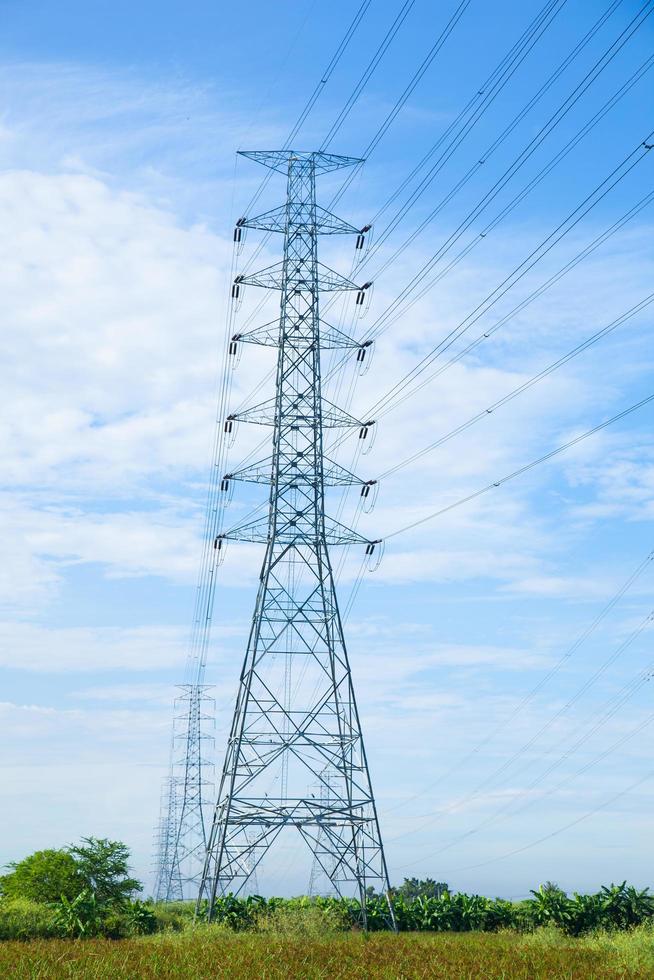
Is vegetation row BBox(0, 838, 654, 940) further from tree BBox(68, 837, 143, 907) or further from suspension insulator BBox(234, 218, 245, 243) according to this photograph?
suspension insulator BBox(234, 218, 245, 243)


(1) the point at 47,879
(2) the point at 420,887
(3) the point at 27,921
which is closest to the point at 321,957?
(3) the point at 27,921

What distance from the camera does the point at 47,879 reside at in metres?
49.0

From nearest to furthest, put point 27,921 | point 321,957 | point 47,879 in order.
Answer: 1. point 321,957
2. point 27,921
3. point 47,879

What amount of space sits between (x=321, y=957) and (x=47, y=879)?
82.1 feet

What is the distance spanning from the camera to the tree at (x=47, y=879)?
48.2 m

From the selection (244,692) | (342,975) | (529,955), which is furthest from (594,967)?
(244,692)

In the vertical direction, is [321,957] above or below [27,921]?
below

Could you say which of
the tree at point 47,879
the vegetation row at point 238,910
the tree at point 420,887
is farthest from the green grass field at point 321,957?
the tree at point 420,887

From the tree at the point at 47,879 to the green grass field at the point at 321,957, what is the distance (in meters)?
13.4

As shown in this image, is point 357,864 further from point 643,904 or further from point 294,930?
point 643,904

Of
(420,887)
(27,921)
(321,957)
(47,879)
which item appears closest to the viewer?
(321,957)

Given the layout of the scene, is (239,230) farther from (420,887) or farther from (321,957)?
(420,887)

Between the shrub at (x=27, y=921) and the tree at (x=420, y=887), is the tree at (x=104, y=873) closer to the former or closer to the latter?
the shrub at (x=27, y=921)

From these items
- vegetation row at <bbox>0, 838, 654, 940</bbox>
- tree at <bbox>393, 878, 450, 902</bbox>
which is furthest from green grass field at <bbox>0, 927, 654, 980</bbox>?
tree at <bbox>393, 878, 450, 902</bbox>
